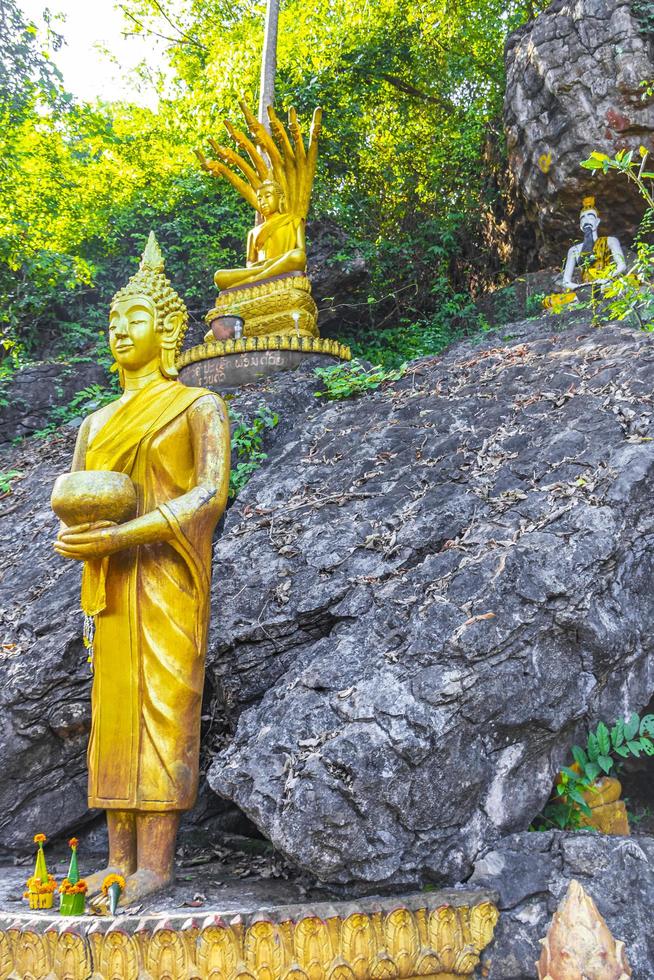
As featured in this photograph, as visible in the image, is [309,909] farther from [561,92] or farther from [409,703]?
[561,92]

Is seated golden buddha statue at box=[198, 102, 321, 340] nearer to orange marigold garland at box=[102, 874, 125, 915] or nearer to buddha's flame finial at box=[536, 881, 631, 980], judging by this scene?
orange marigold garland at box=[102, 874, 125, 915]

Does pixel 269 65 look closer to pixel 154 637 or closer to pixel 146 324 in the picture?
pixel 146 324

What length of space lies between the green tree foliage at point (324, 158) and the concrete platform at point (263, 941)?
9393 millimetres

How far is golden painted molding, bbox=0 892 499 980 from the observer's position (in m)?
2.45

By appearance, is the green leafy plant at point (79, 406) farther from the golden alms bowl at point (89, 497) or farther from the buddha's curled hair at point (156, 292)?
the golden alms bowl at point (89, 497)

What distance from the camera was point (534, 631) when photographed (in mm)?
3141

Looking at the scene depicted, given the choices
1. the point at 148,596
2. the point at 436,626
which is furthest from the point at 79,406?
the point at 436,626

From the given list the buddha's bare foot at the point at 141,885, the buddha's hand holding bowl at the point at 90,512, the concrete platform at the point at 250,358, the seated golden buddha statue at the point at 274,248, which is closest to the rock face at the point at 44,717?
the buddha's bare foot at the point at 141,885

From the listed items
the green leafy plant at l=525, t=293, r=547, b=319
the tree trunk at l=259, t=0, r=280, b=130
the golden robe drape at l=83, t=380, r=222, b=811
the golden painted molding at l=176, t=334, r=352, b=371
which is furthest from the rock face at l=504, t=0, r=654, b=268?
the golden robe drape at l=83, t=380, r=222, b=811

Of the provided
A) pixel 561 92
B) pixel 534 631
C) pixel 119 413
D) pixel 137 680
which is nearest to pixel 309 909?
pixel 137 680

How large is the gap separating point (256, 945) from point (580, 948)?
0.97 meters

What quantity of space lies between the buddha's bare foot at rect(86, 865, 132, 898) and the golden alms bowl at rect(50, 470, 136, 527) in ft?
4.18

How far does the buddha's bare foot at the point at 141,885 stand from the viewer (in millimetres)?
2760

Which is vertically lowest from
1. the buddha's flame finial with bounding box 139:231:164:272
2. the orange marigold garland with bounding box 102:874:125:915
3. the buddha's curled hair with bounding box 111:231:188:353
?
the orange marigold garland with bounding box 102:874:125:915
